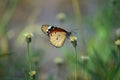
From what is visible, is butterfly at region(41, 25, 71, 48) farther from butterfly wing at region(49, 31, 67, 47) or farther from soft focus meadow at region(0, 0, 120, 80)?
soft focus meadow at region(0, 0, 120, 80)

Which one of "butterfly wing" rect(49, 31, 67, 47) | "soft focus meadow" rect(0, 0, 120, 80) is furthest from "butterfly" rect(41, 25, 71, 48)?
"soft focus meadow" rect(0, 0, 120, 80)

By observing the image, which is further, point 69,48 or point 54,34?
point 69,48

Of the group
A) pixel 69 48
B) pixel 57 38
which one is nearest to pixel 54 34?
pixel 57 38

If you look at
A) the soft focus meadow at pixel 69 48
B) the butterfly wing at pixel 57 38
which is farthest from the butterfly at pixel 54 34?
the soft focus meadow at pixel 69 48

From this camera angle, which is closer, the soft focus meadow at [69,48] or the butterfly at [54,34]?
the butterfly at [54,34]

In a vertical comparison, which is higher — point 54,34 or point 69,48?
point 54,34

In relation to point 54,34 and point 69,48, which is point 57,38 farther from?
point 69,48

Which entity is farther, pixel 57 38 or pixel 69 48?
pixel 69 48

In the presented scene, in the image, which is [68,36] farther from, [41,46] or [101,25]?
[41,46]

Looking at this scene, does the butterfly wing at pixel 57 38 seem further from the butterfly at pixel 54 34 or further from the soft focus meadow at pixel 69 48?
the soft focus meadow at pixel 69 48
